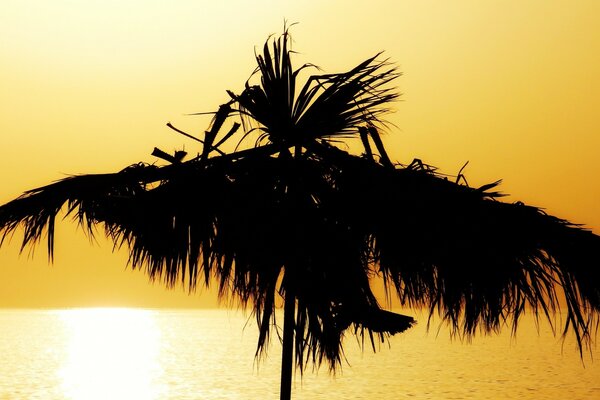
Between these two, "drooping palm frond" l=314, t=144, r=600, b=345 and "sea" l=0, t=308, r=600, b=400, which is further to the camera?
"sea" l=0, t=308, r=600, b=400

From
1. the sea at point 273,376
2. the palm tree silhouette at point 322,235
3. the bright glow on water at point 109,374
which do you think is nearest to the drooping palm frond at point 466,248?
the palm tree silhouette at point 322,235

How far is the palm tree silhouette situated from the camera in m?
4.61

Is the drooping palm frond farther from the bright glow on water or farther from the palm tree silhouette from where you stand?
the bright glow on water

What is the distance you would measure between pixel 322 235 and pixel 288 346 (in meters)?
0.62

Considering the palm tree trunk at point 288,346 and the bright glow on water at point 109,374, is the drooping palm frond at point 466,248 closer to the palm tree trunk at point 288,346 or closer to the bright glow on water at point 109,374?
the palm tree trunk at point 288,346

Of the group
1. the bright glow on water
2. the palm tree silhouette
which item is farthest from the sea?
the palm tree silhouette

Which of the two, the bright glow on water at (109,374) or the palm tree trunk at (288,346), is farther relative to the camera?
the bright glow on water at (109,374)

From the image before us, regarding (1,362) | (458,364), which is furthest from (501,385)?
(1,362)

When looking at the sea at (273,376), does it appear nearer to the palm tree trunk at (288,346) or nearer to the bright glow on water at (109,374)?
the bright glow on water at (109,374)

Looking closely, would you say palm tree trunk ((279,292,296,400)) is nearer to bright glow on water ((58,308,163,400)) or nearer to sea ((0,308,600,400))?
sea ((0,308,600,400))

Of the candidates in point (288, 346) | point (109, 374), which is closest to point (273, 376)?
point (109, 374)

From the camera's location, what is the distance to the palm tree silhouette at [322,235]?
461 centimetres

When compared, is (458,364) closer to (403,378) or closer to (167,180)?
(403,378)

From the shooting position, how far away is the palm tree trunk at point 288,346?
475 cm
